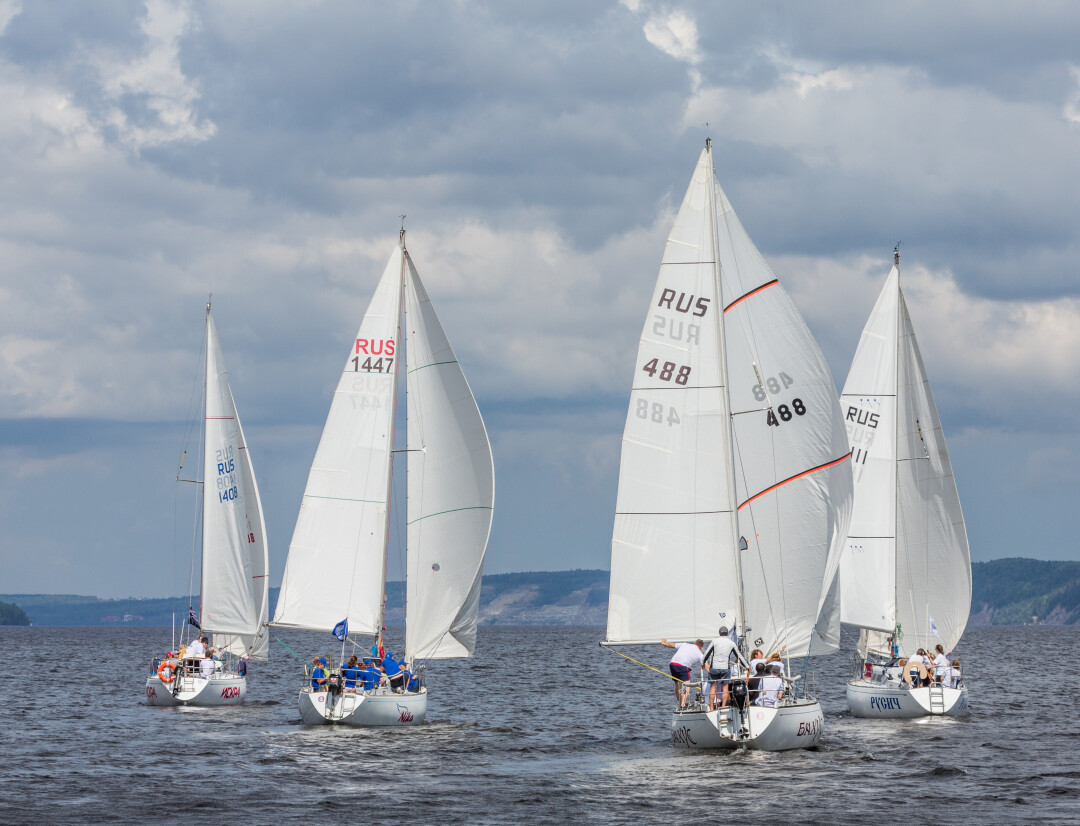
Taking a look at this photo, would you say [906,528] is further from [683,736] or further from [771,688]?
[683,736]

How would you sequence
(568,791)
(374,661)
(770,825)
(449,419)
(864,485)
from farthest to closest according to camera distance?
(864,485) → (449,419) → (374,661) → (568,791) → (770,825)

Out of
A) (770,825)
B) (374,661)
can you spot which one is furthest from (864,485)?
(770,825)

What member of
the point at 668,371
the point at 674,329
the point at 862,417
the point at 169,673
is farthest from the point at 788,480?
the point at 169,673

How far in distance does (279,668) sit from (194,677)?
40.0 metres

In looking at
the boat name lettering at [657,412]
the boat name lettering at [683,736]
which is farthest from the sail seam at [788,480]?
the boat name lettering at [683,736]

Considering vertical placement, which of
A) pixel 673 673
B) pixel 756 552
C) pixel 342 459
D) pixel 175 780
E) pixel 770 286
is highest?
pixel 770 286

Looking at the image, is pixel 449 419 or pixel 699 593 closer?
pixel 699 593

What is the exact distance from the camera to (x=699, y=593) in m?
28.9

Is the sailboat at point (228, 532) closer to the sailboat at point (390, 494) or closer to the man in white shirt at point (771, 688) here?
the sailboat at point (390, 494)

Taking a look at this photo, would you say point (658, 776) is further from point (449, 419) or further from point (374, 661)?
point (449, 419)

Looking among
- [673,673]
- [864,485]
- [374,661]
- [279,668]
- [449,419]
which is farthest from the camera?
[279,668]

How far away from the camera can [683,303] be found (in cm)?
2916

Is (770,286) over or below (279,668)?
over

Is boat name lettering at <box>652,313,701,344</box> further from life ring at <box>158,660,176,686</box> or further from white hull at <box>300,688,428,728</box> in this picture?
life ring at <box>158,660,176,686</box>
